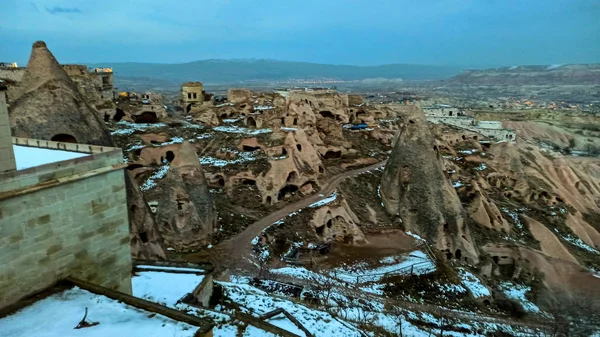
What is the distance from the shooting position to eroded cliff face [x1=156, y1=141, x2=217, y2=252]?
19.1m

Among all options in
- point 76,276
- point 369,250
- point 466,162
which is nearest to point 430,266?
point 369,250

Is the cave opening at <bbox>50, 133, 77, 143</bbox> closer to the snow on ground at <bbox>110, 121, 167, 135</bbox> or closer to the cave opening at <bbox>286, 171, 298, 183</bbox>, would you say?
the cave opening at <bbox>286, 171, 298, 183</bbox>

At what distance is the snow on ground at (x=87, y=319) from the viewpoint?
6.48m

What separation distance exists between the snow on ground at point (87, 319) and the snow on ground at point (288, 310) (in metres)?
3.19

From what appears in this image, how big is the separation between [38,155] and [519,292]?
20907mm

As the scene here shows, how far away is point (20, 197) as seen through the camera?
6.89 m

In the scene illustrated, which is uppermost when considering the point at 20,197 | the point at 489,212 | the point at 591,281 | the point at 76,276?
the point at 20,197

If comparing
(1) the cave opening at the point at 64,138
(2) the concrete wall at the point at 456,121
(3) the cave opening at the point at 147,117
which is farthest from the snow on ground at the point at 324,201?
(2) the concrete wall at the point at 456,121

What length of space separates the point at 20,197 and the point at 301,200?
1897 cm

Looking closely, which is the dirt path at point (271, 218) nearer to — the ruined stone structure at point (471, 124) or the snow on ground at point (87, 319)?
the snow on ground at point (87, 319)

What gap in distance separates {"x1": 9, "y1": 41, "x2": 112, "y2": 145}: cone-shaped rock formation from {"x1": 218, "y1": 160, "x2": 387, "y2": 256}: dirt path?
7.41m

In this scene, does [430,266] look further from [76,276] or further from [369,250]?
[76,276]

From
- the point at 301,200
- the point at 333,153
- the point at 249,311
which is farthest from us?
the point at 333,153

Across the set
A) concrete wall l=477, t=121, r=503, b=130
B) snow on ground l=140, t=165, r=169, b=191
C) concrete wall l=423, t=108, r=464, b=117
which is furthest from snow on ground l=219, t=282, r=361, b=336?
concrete wall l=423, t=108, r=464, b=117
